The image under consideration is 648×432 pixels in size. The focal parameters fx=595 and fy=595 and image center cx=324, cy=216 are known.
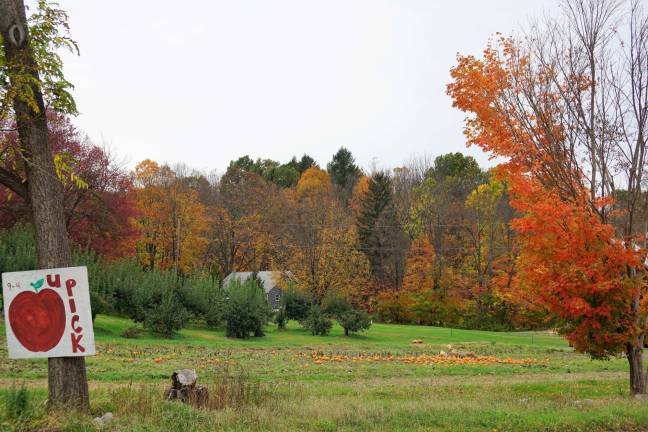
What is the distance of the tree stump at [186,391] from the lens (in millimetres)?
9125

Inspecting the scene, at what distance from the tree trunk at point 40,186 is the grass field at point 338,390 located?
1.84ft

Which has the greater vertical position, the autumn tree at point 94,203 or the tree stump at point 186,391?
the autumn tree at point 94,203

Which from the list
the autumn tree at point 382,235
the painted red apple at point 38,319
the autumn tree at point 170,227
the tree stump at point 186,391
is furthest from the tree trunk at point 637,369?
the autumn tree at point 170,227

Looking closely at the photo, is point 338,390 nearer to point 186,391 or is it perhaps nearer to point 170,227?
point 186,391

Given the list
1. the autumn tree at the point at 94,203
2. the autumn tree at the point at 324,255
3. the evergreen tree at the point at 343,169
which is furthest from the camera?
the evergreen tree at the point at 343,169

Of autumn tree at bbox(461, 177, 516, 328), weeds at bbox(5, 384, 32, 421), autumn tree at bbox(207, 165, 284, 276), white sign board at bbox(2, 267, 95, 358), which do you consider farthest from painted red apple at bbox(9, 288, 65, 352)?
autumn tree at bbox(207, 165, 284, 276)

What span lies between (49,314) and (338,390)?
595cm

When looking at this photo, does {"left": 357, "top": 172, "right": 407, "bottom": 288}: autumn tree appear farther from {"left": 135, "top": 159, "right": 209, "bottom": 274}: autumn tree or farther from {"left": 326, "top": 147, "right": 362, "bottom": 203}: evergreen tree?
{"left": 326, "top": 147, "right": 362, "bottom": 203}: evergreen tree

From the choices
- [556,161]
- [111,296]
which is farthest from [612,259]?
[111,296]

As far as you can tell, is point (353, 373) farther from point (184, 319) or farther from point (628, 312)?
point (184, 319)

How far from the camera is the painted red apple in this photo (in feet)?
27.3

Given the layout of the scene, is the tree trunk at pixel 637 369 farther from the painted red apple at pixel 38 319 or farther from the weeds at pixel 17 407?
the weeds at pixel 17 407

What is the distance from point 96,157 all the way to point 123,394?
27.8 m

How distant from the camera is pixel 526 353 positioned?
26.2 m
